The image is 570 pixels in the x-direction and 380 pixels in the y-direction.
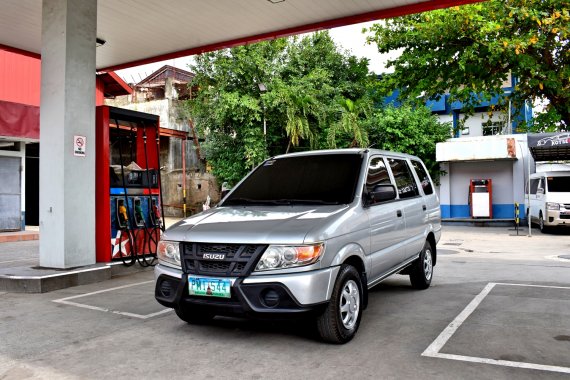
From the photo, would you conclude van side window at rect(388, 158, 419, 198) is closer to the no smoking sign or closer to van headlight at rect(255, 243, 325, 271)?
van headlight at rect(255, 243, 325, 271)

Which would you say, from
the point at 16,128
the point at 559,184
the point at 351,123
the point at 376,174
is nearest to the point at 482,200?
the point at 559,184

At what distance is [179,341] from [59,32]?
5307 millimetres

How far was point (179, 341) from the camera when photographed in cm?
447

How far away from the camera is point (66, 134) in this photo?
7.17 m

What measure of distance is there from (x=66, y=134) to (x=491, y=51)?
10149 mm

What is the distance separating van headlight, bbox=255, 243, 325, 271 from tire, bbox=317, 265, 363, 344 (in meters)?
0.40

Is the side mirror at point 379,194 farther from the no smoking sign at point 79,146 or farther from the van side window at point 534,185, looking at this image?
the van side window at point 534,185

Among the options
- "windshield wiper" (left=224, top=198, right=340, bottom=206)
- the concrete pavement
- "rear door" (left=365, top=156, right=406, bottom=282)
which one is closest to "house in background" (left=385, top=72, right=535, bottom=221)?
the concrete pavement

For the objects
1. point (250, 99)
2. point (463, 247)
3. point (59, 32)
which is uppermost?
point (250, 99)

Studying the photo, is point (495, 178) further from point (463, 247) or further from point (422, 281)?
point (422, 281)

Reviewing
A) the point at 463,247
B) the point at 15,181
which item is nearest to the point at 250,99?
the point at 15,181

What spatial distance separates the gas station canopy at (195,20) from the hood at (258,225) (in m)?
5.39

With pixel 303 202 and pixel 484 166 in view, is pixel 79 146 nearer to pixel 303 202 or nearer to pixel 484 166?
pixel 303 202

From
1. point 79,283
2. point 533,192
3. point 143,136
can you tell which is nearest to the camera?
point 79,283
